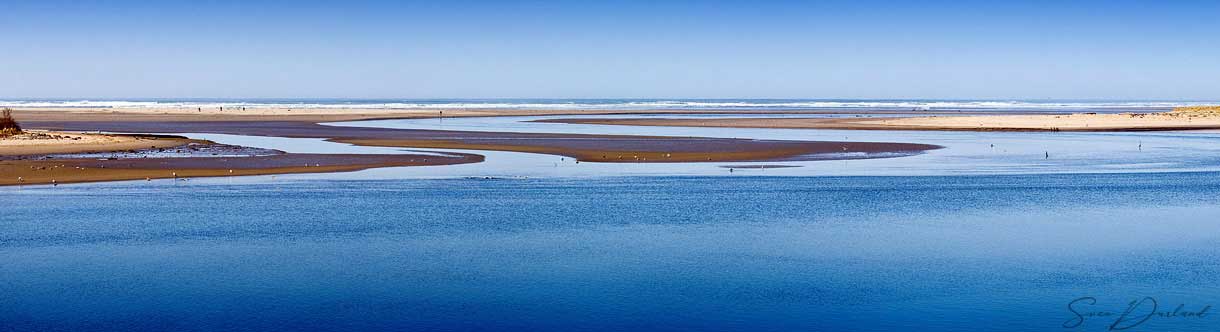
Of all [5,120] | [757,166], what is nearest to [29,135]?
[5,120]

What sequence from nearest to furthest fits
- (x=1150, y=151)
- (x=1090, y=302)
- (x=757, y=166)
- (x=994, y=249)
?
(x=1090, y=302) → (x=994, y=249) → (x=757, y=166) → (x=1150, y=151)

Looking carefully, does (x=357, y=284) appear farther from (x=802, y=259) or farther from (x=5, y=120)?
(x=5, y=120)

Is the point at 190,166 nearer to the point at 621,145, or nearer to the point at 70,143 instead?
the point at 70,143

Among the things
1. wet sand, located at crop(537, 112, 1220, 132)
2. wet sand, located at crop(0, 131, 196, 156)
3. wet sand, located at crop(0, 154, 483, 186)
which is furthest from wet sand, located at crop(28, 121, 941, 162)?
wet sand, located at crop(537, 112, 1220, 132)

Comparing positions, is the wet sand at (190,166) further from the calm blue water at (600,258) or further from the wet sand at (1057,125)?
the wet sand at (1057,125)

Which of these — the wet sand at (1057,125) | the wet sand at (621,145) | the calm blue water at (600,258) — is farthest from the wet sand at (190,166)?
the wet sand at (1057,125)

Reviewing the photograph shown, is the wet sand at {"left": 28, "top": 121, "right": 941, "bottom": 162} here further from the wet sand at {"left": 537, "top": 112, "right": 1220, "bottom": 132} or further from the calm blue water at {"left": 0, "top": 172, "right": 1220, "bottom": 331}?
the wet sand at {"left": 537, "top": 112, "right": 1220, "bottom": 132}
